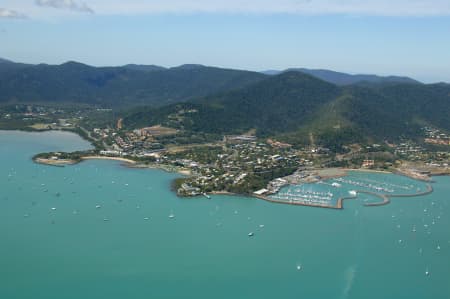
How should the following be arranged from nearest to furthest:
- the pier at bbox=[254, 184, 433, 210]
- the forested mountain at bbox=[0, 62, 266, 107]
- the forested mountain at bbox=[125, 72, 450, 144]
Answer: the pier at bbox=[254, 184, 433, 210] < the forested mountain at bbox=[125, 72, 450, 144] < the forested mountain at bbox=[0, 62, 266, 107]

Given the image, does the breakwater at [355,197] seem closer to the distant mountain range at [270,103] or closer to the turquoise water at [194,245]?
the turquoise water at [194,245]

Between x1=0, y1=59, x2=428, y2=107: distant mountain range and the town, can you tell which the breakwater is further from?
x1=0, y1=59, x2=428, y2=107: distant mountain range

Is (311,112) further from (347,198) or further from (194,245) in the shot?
(194,245)

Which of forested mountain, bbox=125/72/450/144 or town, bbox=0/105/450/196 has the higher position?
forested mountain, bbox=125/72/450/144

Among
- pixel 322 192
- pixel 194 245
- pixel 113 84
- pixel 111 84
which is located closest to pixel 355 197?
pixel 322 192

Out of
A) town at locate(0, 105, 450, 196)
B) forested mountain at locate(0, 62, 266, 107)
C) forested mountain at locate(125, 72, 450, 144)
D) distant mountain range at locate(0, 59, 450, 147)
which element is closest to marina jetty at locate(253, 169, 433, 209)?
town at locate(0, 105, 450, 196)
